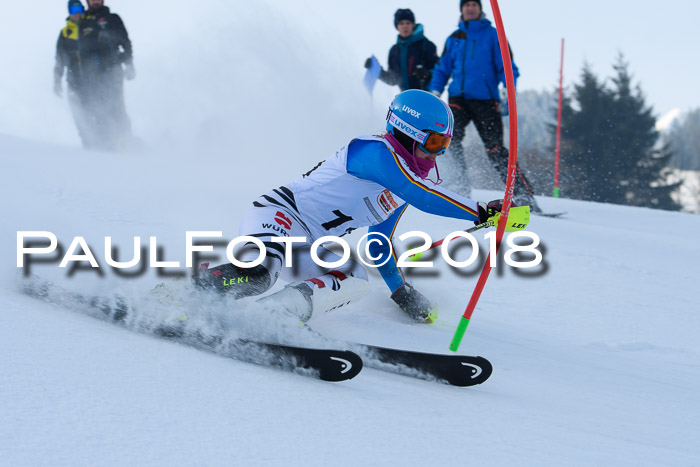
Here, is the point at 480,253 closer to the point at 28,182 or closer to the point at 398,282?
the point at 398,282

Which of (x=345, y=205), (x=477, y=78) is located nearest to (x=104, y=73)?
(x=477, y=78)

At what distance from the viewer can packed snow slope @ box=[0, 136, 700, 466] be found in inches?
57.5

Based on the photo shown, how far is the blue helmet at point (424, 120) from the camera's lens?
9.44 ft

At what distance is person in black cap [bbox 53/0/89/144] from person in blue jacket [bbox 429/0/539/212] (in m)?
4.47

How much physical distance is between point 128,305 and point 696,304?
3.53 meters

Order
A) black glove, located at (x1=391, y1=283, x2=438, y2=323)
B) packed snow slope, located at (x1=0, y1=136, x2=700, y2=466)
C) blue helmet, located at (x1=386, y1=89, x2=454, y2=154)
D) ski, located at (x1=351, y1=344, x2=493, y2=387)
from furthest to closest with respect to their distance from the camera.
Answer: black glove, located at (x1=391, y1=283, x2=438, y2=323) → blue helmet, located at (x1=386, y1=89, x2=454, y2=154) → ski, located at (x1=351, y1=344, x2=493, y2=387) → packed snow slope, located at (x1=0, y1=136, x2=700, y2=466)

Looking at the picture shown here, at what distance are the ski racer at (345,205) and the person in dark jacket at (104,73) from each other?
18.3ft

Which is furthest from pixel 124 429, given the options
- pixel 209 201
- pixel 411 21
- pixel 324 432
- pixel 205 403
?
pixel 411 21

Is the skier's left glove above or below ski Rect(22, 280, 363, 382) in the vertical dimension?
above

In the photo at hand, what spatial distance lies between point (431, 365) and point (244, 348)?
0.67m

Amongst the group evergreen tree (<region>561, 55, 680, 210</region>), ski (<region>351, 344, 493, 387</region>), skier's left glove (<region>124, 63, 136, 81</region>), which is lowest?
ski (<region>351, 344, 493, 387</region>)

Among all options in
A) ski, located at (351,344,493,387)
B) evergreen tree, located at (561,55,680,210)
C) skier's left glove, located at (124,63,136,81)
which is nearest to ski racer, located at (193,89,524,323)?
ski, located at (351,344,493,387)

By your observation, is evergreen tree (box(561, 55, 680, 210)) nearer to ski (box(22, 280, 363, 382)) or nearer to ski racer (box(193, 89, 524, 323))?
ski racer (box(193, 89, 524, 323))

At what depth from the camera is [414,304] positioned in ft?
11.2
